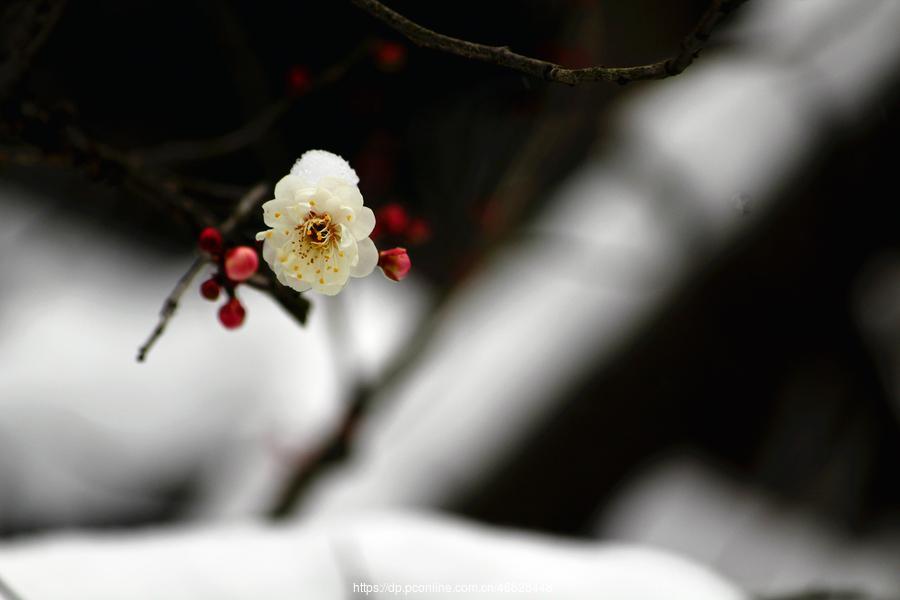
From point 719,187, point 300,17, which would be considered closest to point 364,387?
point 300,17

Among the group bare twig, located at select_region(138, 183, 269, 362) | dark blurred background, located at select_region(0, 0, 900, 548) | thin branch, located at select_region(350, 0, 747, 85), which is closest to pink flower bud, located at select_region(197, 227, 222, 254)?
bare twig, located at select_region(138, 183, 269, 362)

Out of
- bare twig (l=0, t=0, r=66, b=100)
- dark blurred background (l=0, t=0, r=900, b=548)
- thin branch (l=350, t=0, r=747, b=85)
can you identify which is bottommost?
thin branch (l=350, t=0, r=747, b=85)

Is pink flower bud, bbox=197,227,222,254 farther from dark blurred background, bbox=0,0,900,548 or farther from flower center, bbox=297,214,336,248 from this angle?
dark blurred background, bbox=0,0,900,548

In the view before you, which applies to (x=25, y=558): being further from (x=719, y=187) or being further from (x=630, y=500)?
(x=719, y=187)

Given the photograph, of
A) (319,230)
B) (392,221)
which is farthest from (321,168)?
(392,221)

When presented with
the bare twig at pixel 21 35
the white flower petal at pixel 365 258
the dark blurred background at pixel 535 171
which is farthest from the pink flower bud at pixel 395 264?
the dark blurred background at pixel 535 171

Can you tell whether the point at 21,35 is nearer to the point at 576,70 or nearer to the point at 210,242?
the point at 210,242

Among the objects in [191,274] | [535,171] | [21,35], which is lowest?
[191,274]
